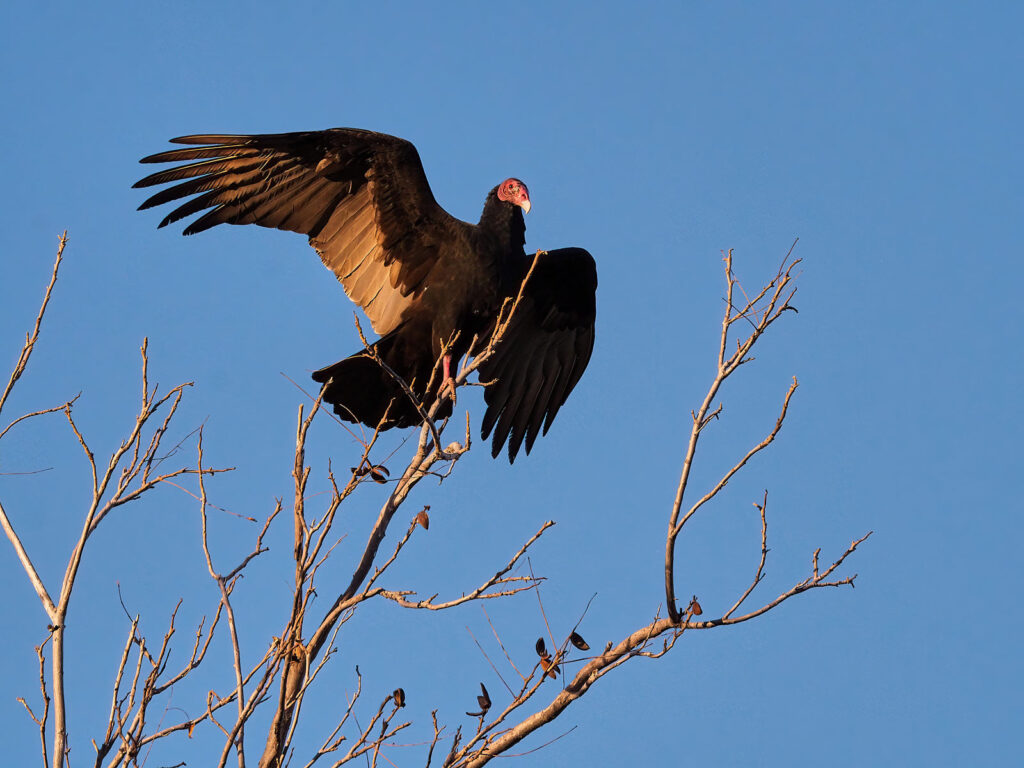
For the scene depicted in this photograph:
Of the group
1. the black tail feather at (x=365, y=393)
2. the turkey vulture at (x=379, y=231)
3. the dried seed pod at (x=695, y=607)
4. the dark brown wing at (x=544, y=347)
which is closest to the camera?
the dried seed pod at (x=695, y=607)

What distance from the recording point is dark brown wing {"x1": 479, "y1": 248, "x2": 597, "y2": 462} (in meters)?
6.25

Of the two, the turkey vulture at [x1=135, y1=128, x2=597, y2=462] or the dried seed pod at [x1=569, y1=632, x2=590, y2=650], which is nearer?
the dried seed pod at [x1=569, y1=632, x2=590, y2=650]

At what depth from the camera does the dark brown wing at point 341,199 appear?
18.0 feet

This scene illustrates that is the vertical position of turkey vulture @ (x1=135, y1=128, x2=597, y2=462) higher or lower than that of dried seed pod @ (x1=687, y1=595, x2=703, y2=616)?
higher

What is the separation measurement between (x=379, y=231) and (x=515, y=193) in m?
0.73

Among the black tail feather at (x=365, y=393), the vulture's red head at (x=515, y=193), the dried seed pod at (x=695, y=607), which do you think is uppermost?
the vulture's red head at (x=515, y=193)

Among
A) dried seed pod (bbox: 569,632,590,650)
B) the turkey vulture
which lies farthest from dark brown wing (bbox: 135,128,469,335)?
dried seed pod (bbox: 569,632,590,650)

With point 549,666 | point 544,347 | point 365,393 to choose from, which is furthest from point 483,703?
point 544,347

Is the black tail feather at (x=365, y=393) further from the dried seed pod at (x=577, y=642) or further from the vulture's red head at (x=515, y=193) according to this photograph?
the dried seed pod at (x=577, y=642)

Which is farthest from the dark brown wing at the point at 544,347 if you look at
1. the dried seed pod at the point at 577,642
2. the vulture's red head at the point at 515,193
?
the dried seed pod at the point at 577,642

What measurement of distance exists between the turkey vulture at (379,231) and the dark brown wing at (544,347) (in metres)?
0.19

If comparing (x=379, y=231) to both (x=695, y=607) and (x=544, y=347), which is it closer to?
(x=544, y=347)

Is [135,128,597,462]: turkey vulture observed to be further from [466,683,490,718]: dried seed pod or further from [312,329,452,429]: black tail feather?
[466,683,490,718]: dried seed pod

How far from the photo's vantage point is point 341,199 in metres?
5.77
